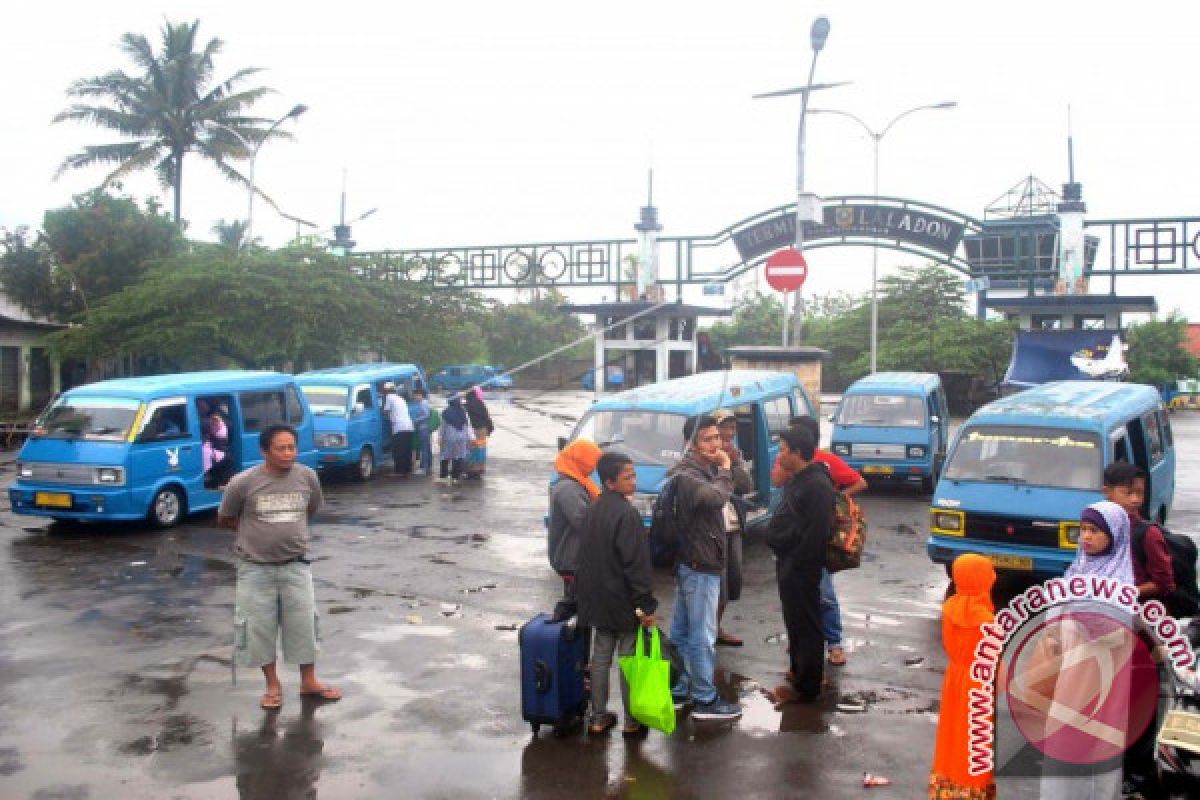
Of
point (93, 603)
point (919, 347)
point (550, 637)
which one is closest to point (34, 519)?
point (93, 603)

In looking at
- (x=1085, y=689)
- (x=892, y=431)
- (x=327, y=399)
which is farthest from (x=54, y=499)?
(x=892, y=431)

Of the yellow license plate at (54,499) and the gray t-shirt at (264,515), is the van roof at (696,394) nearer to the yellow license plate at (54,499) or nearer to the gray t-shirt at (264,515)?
the gray t-shirt at (264,515)

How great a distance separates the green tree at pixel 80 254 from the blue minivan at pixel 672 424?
2356 cm

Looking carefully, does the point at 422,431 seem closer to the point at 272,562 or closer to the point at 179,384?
the point at 179,384

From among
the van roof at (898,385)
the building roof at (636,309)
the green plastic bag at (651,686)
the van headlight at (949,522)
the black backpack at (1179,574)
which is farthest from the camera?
the building roof at (636,309)

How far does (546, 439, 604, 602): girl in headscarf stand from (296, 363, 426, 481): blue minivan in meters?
11.9

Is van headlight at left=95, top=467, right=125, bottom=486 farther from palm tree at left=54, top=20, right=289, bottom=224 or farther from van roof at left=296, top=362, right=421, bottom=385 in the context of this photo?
palm tree at left=54, top=20, right=289, bottom=224

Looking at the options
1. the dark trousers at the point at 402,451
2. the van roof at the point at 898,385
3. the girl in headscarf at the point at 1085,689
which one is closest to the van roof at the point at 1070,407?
the van roof at the point at 898,385

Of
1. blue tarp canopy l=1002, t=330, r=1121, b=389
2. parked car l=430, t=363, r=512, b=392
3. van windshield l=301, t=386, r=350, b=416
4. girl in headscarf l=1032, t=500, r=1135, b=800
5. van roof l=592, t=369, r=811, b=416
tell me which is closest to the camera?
girl in headscarf l=1032, t=500, r=1135, b=800

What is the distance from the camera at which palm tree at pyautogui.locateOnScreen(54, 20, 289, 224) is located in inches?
1436

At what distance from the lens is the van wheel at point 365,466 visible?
18.7m

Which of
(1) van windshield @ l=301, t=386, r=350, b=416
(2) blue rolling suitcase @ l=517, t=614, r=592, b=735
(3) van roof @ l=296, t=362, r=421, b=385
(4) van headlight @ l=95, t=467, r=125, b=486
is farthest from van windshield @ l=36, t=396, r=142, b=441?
(2) blue rolling suitcase @ l=517, t=614, r=592, b=735

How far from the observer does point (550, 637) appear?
622 cm

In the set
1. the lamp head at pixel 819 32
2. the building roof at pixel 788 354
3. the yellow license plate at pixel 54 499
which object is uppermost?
the lamp head at pixel 819 32
